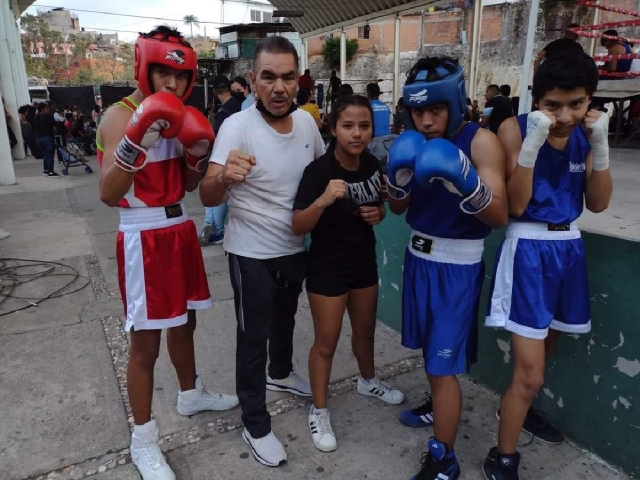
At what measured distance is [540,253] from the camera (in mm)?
1982

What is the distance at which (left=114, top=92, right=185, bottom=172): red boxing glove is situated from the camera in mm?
1769

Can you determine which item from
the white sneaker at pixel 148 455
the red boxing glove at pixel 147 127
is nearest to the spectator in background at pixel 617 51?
the red boxing glove at pixel 147 127

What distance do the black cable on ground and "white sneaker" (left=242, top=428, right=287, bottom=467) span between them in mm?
2660

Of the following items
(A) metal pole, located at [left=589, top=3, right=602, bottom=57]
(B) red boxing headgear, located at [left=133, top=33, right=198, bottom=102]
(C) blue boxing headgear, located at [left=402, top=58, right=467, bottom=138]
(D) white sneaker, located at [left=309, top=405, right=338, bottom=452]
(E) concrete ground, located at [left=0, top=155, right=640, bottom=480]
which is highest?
(A) metal pole, located at [left=589, top=3, right=602, bottom=57]

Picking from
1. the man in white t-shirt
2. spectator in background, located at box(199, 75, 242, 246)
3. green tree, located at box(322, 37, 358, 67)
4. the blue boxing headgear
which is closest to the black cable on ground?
spectator in background, located at box(199, 75, 242, 246)

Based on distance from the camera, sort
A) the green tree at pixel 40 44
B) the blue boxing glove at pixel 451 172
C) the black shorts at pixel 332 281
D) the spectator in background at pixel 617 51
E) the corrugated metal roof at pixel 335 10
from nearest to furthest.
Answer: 1. the blue boxing glove at pixel 451 172
2. the black shorts at pixel 332 281
3. the spectator in background at pixel 617 51
4. the corrugated metal roof at pixel 335 10
5. the green tree at pixel 40 44

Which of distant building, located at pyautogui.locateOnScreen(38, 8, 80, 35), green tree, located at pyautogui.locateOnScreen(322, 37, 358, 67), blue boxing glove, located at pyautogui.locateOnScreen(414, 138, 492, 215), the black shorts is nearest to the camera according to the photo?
blue boxing glove, located at pyautogui.locateOnScreen(414, 138, 492, 215)

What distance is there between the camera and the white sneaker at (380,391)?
2.70m

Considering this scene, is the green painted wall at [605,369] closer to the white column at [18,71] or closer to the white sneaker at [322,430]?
the white sneaker at [322,430]

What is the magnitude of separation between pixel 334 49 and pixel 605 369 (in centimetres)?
3556

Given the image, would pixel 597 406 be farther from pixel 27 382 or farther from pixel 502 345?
pixel 27 382

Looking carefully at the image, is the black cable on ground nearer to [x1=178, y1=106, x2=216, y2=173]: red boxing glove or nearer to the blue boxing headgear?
[x1=178, y1=106, x2=216, y2=173]: red boxing glove

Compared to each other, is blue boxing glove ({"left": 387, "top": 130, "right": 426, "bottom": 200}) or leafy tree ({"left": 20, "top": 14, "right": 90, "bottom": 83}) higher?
leafy tree ({"left": 20, "top": 14, "right": 90, "bottom": 83})

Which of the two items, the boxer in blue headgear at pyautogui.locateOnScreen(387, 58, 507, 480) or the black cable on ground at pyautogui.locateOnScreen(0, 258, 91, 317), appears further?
the black cable on ground at pyautogui.locateOnScreen(0, 258, 91, 317)
